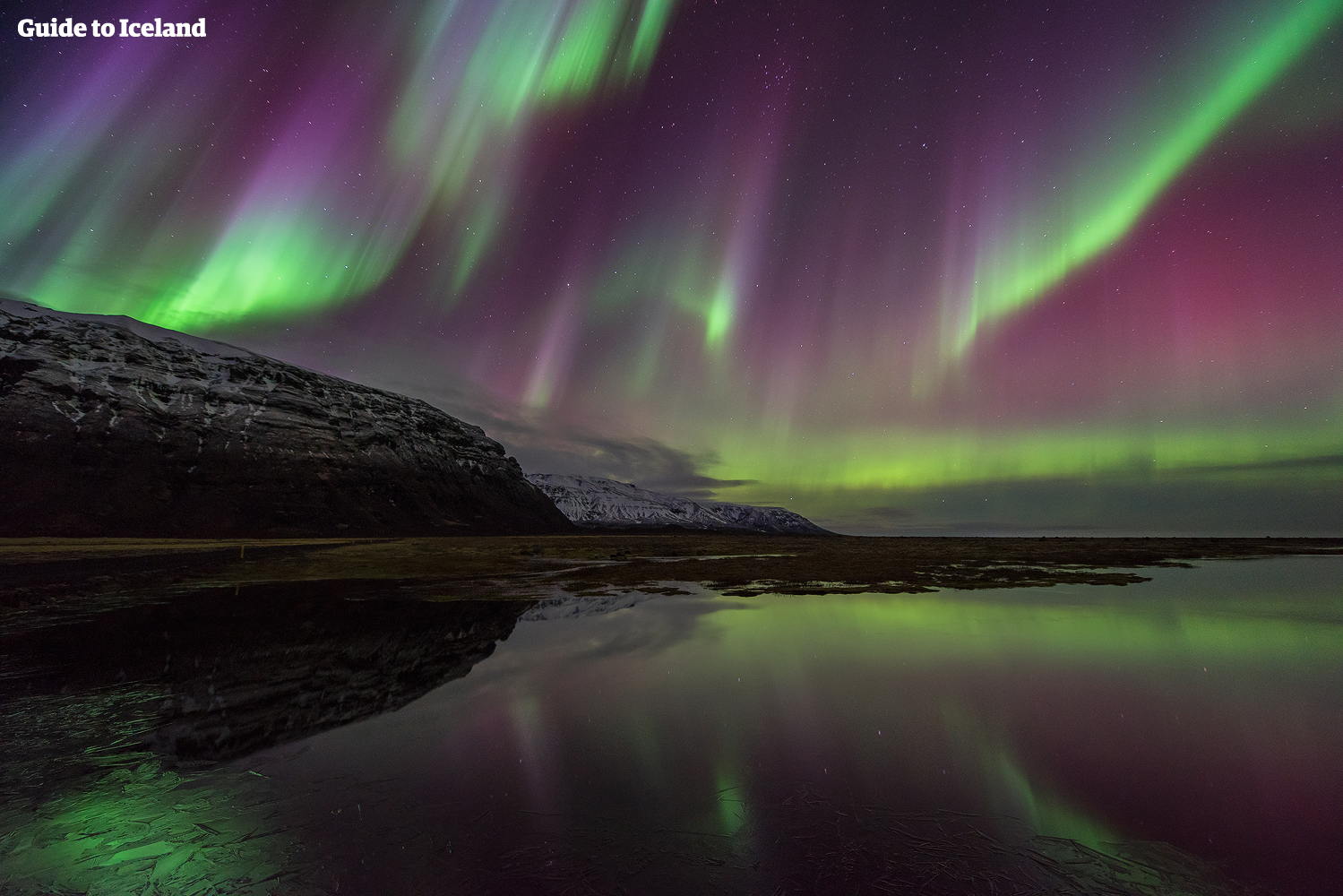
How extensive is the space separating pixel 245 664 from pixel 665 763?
11.8m

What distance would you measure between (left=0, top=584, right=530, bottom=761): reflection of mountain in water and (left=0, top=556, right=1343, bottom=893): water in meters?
0.11

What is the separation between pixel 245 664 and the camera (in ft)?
44.2

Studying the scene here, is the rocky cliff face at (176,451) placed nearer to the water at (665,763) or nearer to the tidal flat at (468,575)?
the tidal flat at (468,575)

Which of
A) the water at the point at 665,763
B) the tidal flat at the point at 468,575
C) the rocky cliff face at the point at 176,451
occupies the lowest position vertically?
the tidal flat at the point at 468,575

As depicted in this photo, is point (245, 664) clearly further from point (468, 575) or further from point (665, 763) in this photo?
point (468, 575)

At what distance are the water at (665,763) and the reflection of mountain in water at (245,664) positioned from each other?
0.35ft

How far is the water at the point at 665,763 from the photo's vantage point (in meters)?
5.51

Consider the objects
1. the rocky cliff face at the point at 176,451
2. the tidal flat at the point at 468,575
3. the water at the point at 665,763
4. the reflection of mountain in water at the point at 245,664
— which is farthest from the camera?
the rocky cliff face at the point at 176,451

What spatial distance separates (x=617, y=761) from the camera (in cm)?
830

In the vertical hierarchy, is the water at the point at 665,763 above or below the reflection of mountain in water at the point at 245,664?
above

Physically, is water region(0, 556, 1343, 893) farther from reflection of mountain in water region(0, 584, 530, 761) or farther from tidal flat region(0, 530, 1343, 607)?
tidal flat region(0, 530, 1343, 607)

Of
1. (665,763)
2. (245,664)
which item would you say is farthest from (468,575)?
(665,763)

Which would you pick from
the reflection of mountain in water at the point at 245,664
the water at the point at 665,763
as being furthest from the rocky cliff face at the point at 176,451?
the water at the point at 665,763

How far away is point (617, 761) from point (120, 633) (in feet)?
59.5
